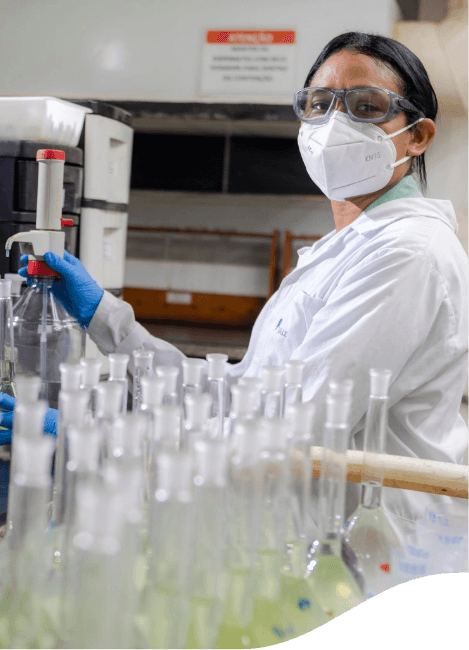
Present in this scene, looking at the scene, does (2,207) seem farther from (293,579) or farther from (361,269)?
(293,579)

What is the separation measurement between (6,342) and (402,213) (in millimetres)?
664

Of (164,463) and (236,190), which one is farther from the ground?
(236,190)

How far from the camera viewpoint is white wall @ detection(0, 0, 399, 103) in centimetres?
264

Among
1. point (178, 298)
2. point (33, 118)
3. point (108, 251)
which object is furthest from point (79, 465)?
point (178, 298)

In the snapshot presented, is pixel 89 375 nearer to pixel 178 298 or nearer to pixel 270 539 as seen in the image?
pixel 270 539

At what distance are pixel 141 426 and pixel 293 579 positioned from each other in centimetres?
19

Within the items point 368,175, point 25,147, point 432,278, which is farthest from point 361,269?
point 25,147

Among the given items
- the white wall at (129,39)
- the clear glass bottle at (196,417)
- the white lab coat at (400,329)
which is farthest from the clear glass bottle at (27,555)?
the white wall at (129,39)

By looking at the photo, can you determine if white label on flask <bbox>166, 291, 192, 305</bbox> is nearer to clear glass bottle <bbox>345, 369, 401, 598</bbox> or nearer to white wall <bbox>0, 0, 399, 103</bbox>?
white wall <bbox>0, 0, 399, 103</bbox>

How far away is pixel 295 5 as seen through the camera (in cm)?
264

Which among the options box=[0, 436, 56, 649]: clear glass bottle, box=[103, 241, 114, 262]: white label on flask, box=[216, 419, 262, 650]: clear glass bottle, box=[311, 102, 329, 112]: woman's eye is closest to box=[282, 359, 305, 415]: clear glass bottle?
box=[216, 419, 262, 650]: clear glass bottle

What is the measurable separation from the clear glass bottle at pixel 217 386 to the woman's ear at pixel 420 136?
770 millimetres

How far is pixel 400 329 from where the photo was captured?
899mm

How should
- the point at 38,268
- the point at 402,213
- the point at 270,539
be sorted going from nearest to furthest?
the point at 270,539 → the point at 38,268 → the point at 402,213
